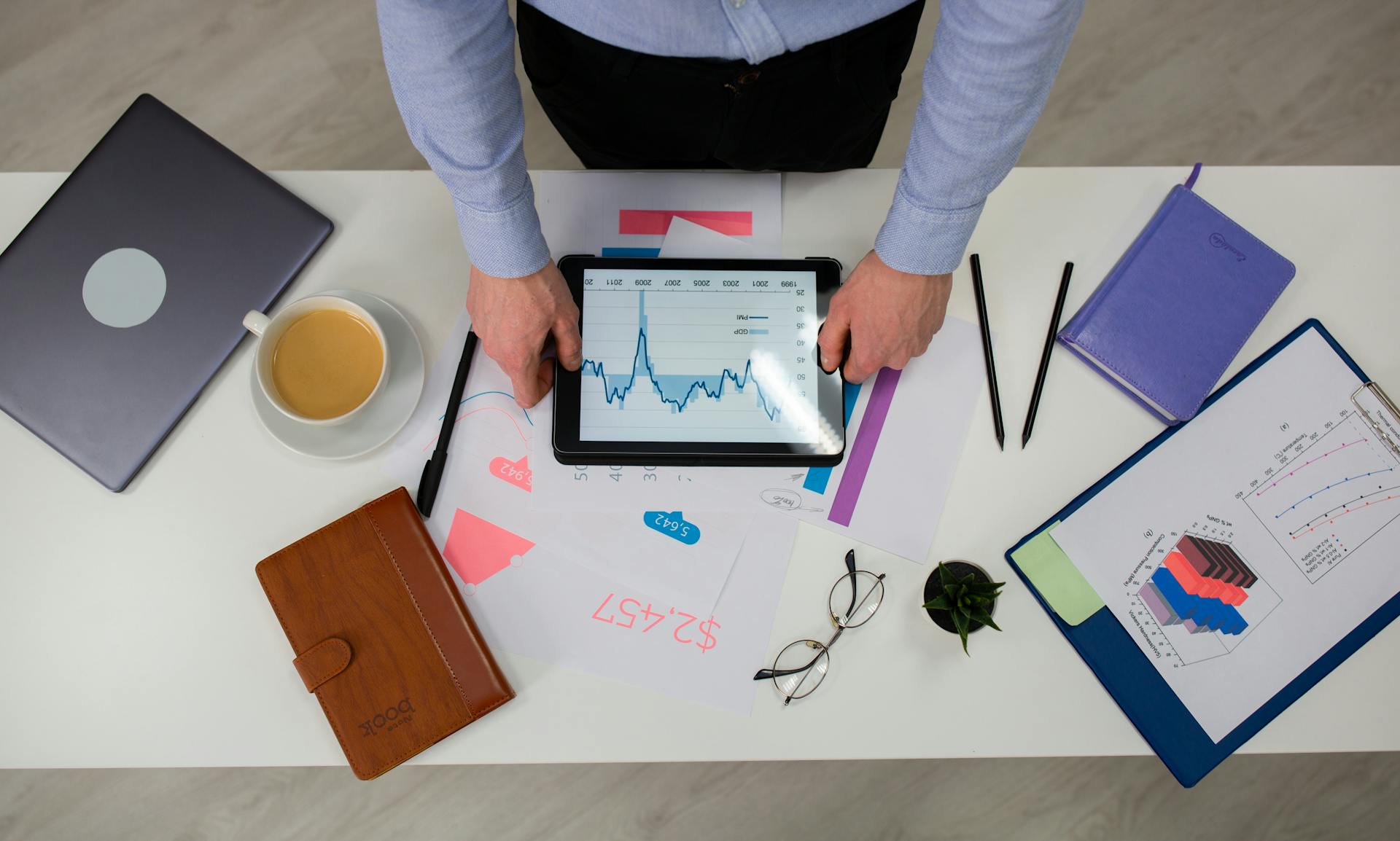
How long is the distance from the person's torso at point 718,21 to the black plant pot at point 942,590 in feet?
1.66

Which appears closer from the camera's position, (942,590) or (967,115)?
(967,115)

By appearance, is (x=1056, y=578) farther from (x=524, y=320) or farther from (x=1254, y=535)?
(x=524, y=320)

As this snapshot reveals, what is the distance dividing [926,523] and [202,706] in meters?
0.73

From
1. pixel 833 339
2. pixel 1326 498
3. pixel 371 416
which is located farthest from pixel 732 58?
pixel 1326 498

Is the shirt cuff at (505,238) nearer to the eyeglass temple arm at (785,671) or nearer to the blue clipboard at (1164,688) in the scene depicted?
the eyeglass temple arm at (785,671)

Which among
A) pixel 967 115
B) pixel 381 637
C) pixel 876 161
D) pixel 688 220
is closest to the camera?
pixel 967 115

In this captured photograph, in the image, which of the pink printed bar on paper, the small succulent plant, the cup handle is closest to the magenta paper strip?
the small succulent plant

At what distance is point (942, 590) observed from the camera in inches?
29.0

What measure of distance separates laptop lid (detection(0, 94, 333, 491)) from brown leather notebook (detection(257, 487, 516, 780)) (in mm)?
227

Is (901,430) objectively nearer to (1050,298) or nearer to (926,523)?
(926,523)

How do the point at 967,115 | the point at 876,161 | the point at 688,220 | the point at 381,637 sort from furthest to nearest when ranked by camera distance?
the point at 876,161 < the point at 688,220 < the point at 381,637 < the point at 967,115

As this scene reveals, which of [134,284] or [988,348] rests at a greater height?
[988,348]

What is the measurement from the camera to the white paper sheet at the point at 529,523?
0.75 metres

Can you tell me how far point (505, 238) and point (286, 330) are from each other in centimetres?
25
